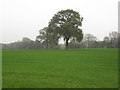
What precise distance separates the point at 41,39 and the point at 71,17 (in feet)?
137

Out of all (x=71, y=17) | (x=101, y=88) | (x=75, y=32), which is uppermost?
(x=71, y=17)

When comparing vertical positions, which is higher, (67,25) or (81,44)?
(67,25)

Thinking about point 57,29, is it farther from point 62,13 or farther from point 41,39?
point 41,39

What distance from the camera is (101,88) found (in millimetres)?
8953

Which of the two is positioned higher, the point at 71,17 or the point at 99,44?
the point at 71,17

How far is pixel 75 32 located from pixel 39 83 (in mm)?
53078

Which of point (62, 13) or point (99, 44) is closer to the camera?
point (62, 13)

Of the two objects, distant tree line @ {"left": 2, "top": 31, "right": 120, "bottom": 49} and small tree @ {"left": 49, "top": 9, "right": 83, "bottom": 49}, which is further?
distant tree line @ {"left": 2, "top": 31, "right": 120, "bottom": 49}

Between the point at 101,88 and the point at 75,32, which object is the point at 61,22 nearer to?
the point at 75,32

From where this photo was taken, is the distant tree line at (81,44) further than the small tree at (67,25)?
Yes

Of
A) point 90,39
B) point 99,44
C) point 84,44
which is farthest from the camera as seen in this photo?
point 90,39

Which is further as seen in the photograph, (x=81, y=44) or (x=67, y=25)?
(x=81, y=44)

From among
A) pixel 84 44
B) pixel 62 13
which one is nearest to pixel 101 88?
pixel 62 13

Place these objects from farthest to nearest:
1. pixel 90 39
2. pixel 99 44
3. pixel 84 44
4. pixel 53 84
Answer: pixel 90 39 < pixel 84 44 < pixel 99 44 < pixel 53 84
